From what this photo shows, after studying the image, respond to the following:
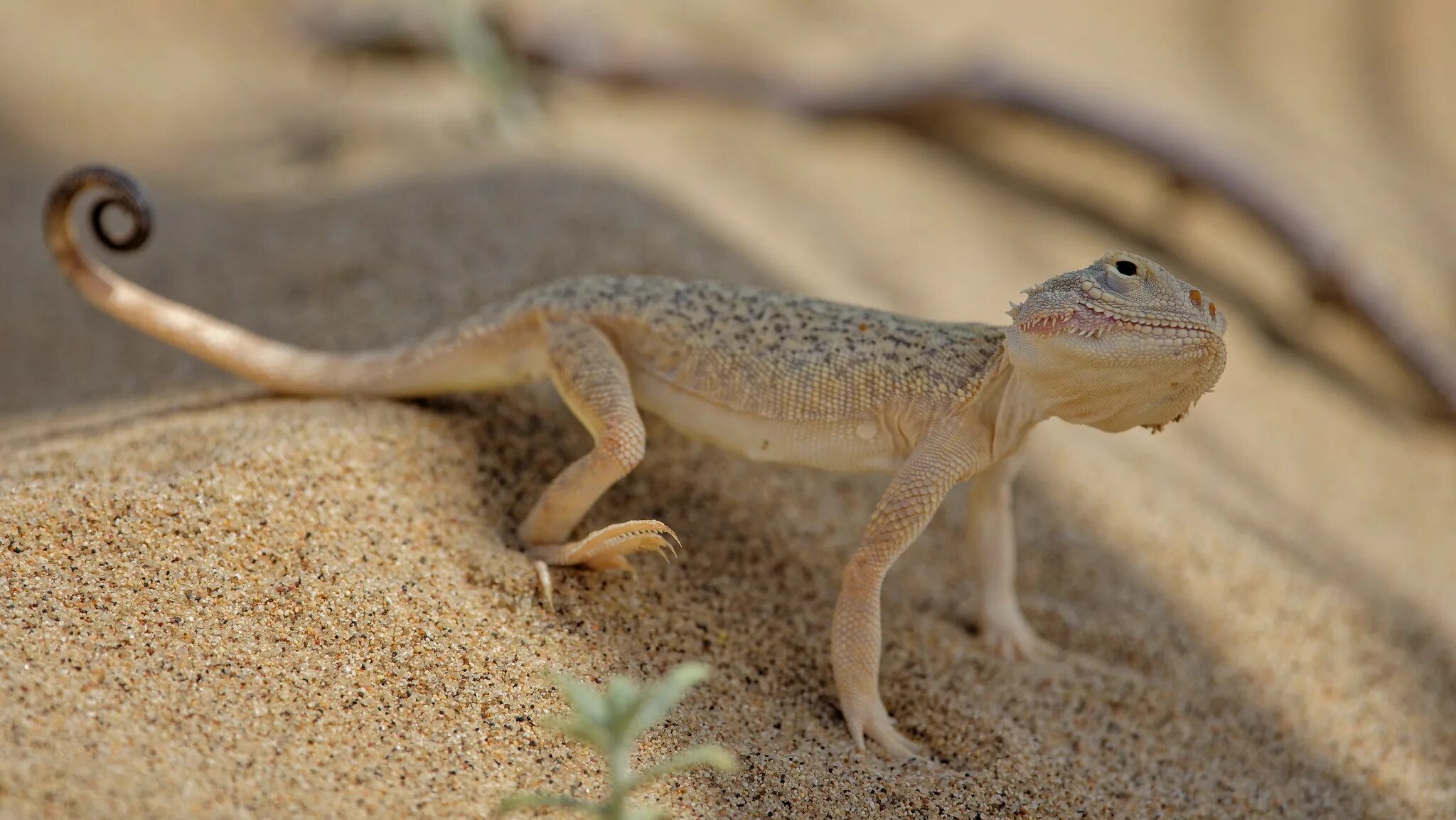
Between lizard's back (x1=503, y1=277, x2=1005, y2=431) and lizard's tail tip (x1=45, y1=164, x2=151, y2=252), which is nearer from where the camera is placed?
lizard's back (x1=503, y1=277, x2=1005, y2=431)

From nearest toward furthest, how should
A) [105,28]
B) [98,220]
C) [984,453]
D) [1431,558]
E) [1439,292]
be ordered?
[984,453] < [98,220] < [1431,558] < [1439,292] < [105,28]

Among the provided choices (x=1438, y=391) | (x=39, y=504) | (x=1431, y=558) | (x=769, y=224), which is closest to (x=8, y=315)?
(x=39, y=504)

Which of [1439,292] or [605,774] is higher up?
[1439,292]

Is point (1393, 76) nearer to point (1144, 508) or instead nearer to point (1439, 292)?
point (1439, 292)

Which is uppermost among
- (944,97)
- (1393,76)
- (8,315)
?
(1393,76)

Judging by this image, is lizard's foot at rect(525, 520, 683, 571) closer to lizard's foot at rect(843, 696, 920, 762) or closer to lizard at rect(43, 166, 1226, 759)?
lizard at rect(43, 166, 1226, 759)

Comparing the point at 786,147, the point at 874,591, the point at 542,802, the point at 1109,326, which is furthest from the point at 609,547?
the point at 786,147

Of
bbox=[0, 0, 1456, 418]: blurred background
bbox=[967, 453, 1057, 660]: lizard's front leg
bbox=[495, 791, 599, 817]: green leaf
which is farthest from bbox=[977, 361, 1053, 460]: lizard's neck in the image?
bbox=[0, 0, 1456, 418]: blurred background
